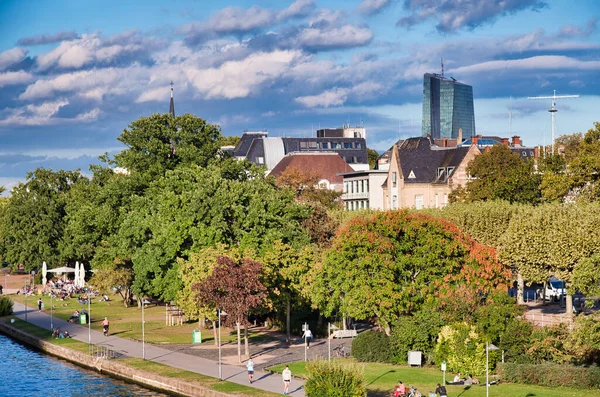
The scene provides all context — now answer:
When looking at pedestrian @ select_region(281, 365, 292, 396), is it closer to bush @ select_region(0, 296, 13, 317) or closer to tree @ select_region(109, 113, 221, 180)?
tree @ select_region(109, 113, 221, 180)

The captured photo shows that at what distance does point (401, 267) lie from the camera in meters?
59.1

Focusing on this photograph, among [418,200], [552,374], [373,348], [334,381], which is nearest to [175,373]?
[373,348]

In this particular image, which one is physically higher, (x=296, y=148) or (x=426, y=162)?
(x=296, y=148)

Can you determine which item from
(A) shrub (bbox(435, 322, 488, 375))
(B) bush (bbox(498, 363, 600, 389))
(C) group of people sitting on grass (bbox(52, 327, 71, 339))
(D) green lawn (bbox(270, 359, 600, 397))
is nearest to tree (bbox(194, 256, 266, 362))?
(D) green lawn (bbox(270, 359, 600, 397))

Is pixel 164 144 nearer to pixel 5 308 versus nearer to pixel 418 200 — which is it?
pixel 5 308

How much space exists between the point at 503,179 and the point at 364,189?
1861 inches

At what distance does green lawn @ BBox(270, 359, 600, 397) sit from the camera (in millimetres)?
45812

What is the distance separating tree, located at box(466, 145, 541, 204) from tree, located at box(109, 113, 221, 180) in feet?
85.4

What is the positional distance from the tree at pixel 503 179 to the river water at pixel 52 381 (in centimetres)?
4600

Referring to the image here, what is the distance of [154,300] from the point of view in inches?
Answer: 3912

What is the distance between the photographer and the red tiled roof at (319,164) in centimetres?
15825

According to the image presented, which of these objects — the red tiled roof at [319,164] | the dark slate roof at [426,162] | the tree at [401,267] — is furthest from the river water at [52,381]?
the red tiled roof at [319,164]

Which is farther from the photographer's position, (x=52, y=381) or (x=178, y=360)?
(x=178, y=360)


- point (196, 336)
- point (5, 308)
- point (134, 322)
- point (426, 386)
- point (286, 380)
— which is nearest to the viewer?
point (286, 380)
